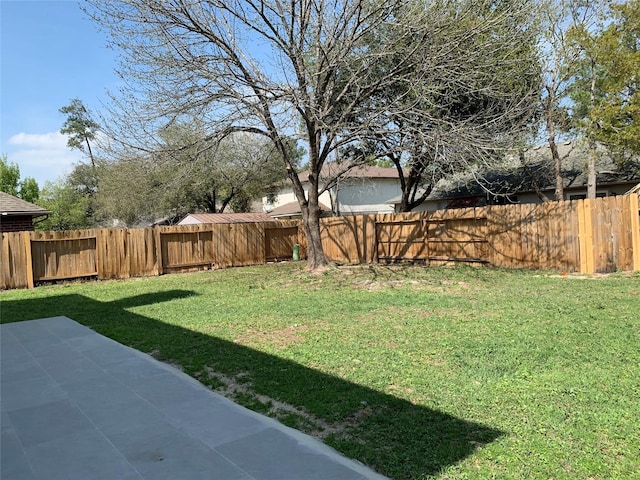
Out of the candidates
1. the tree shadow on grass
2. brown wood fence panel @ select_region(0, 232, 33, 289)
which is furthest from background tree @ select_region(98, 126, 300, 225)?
the tree shadow on grass

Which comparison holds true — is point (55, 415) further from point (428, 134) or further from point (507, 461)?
point (428, 134)

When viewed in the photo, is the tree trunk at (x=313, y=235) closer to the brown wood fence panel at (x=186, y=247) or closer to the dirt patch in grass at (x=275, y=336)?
the brown wood fence panel at (x=186, y=247)

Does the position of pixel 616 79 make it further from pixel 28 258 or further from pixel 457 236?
pixel 28 258

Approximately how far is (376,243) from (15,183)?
124 feet

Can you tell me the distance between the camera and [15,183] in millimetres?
41000

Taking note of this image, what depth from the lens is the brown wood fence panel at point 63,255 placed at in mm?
14945

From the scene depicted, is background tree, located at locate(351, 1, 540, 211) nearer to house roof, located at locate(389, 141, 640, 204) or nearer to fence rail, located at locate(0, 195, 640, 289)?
fence rail, located at locate(0, 195, 640, 289)

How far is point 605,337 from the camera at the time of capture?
5812mm

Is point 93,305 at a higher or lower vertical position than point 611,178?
lower

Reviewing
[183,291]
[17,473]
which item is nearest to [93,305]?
[183,291]

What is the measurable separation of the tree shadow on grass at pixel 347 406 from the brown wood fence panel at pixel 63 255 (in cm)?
907

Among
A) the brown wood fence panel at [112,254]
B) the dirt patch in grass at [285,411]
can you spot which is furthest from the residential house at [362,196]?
the dirt patch in grass at [285,411]

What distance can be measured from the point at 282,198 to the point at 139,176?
2442cm

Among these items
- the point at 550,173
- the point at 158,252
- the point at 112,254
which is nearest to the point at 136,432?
the point at 112,254
